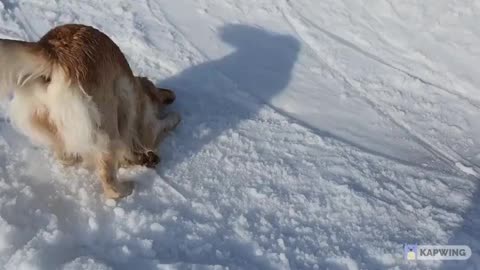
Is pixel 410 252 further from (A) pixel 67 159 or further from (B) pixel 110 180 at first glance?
(A) pixel 67 159

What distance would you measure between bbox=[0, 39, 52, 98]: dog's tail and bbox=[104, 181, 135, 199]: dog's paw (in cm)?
99

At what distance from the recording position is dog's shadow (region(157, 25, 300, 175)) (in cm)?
425

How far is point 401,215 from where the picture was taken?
378 centimetres

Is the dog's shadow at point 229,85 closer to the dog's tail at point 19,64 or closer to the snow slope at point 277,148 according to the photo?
the snow slope at point 277,148

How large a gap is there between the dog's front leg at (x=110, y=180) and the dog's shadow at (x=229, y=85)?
14.0 inches

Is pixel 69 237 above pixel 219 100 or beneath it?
beneath

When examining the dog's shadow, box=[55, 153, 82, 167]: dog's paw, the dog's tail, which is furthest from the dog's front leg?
the dog's tail

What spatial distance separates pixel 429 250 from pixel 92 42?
2.45 meters

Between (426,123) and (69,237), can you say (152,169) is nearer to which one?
(69,237)

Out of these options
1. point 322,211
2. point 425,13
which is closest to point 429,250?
point 322,211

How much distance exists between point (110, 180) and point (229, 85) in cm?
155

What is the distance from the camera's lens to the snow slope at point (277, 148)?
342 centimetres

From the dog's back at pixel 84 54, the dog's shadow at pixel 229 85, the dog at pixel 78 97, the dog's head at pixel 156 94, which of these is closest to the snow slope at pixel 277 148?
the dog's shadow at pixel 229 85

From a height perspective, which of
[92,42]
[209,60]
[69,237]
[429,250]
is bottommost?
[69,237]
